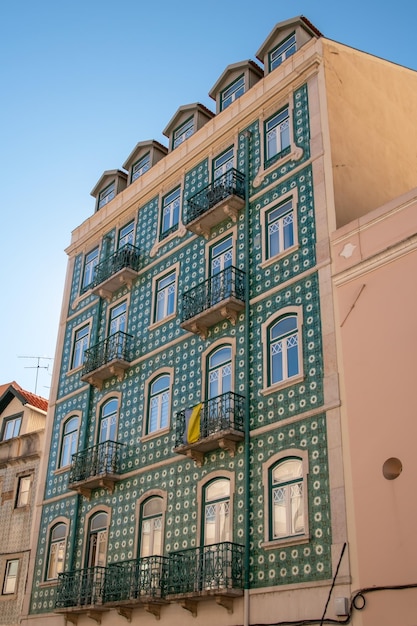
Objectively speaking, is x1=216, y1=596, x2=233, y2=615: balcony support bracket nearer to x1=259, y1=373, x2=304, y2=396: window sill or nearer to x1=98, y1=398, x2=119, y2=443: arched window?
x1=259, y1=373, x2=304, y2=396: window sill

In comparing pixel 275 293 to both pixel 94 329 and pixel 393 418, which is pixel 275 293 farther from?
pixel 94 329

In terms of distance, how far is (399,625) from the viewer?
13.1 meters

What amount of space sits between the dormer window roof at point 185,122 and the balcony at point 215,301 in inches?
268

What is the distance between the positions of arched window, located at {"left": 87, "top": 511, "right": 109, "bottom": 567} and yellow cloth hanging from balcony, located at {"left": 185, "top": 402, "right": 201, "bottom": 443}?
4.41 m

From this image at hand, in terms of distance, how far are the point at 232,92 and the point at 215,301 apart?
7871 millimetres

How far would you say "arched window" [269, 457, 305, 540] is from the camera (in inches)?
629

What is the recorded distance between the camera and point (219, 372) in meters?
19.7

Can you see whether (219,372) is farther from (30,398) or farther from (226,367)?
(30,398)

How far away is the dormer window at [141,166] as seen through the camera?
27266mm

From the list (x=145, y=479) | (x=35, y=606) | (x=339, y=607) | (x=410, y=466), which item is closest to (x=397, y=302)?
(x=410, y=466)

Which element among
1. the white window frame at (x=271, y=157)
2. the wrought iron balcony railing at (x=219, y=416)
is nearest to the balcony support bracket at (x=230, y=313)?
the wrought iron balcony railing at (x=219, y=416)

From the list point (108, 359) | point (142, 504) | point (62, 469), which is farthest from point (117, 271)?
point (142, 504)

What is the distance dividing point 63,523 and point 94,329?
633cm

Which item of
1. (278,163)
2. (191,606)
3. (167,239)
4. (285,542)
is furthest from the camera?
(167,239)
